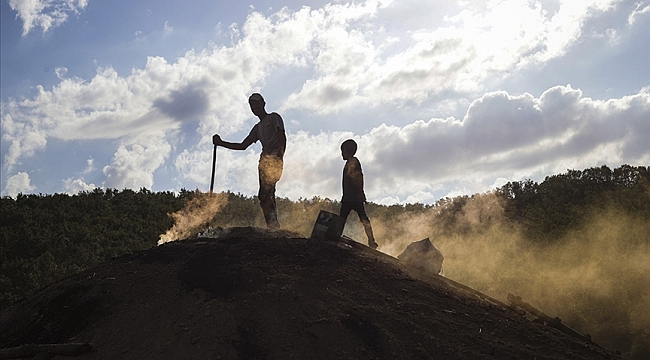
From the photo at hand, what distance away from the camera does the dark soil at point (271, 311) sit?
20.2 feet

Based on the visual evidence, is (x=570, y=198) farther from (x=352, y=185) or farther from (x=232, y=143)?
(x=232, y=143)

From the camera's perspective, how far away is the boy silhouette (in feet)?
33.9

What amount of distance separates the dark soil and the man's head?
3057 mm

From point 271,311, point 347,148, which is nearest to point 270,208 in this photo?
point 347,148

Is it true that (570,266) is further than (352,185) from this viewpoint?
Yes

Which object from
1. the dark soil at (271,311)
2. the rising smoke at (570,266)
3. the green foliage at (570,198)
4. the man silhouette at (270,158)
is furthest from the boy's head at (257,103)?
the green foliage at (570,198)

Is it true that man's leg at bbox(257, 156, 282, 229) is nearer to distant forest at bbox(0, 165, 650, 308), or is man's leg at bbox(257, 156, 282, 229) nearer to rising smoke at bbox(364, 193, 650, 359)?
rising smoke at bbox(364, 193, 650, 359)

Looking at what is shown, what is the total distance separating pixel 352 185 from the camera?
1034 centimetres

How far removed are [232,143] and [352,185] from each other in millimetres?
2763

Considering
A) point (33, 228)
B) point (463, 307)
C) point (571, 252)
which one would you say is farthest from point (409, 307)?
point (33, 228)

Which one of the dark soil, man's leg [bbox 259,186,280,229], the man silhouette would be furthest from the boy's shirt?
the dark soil

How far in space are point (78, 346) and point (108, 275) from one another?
196 cm

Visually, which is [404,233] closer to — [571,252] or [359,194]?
[571,252]

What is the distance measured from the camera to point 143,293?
24.1ft
